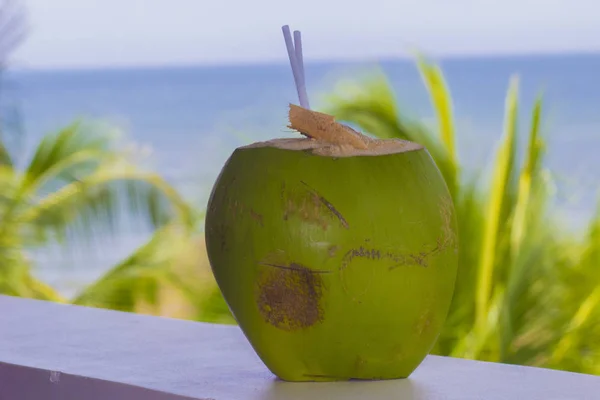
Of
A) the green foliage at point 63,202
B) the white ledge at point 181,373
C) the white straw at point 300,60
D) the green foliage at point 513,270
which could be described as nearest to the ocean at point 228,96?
the green foliage at point 63,202

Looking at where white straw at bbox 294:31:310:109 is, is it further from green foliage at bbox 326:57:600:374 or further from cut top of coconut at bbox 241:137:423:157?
green foliage at bbox 326:57:600:374

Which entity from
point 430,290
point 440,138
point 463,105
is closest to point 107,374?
point 430,290

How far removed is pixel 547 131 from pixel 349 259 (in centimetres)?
274

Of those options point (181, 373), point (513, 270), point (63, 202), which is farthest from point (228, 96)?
point (181, 373)

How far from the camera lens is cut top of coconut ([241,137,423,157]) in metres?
1.03

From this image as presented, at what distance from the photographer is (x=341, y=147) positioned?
1.03 meters

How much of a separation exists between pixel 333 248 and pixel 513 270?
2522mm

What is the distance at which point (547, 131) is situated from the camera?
3.57 metres

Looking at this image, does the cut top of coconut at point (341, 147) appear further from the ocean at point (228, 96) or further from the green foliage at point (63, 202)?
the ocean at point (228, 96)

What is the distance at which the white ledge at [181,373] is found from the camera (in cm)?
104

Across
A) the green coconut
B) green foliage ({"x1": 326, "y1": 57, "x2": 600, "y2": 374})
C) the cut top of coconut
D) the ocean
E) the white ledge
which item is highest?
the cut top of coconut

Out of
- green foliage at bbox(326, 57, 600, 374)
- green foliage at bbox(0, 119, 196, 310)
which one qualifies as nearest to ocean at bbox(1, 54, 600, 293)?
green foliage at bbox(0, 119, 196, 310)

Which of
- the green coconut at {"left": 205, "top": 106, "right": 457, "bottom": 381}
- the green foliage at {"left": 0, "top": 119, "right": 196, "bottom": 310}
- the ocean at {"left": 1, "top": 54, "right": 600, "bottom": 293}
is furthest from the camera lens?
the ocean at {"left": 1, "top": 54, "right": 600, "bottom": 293}

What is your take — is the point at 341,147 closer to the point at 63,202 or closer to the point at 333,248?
the point at 333,248
